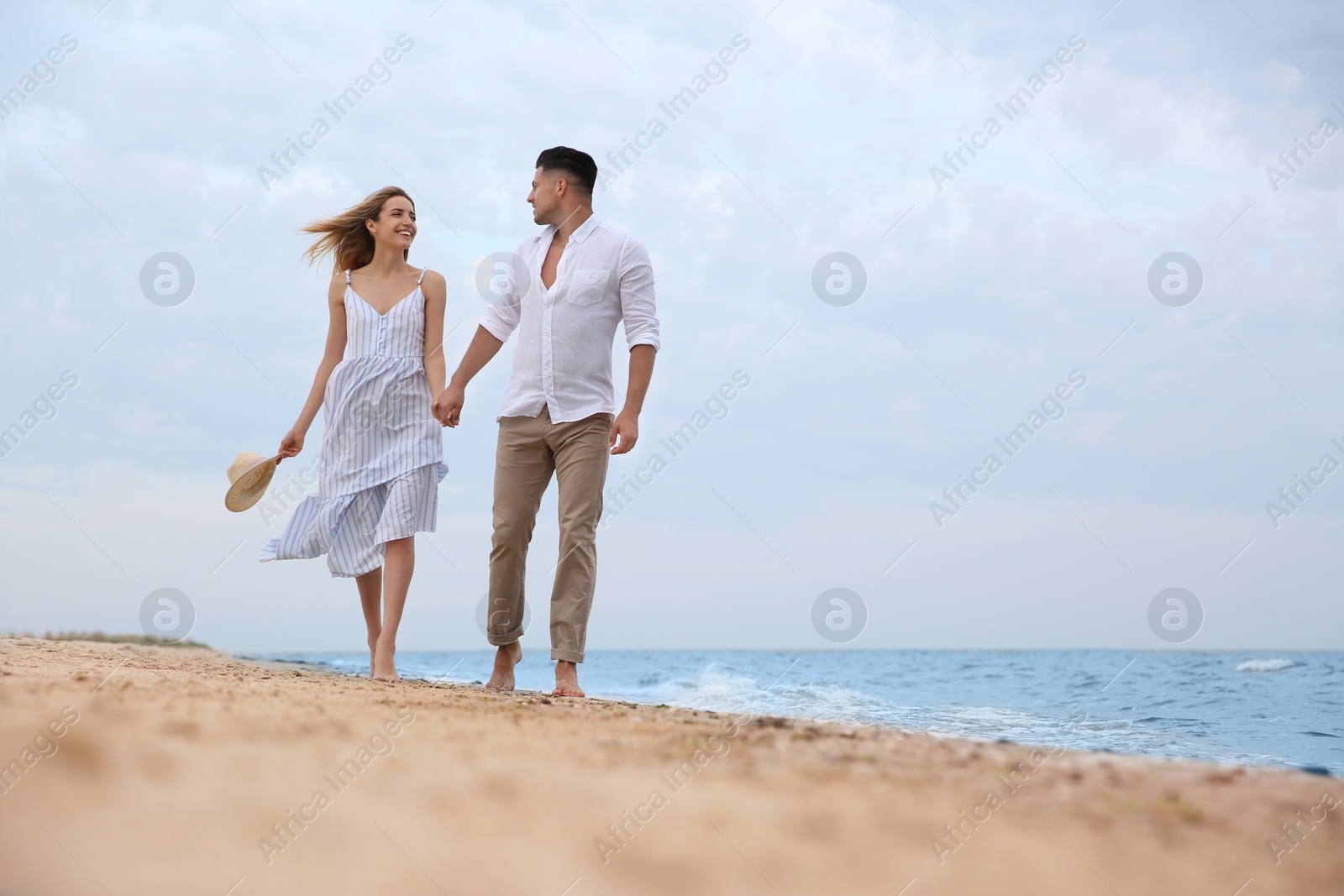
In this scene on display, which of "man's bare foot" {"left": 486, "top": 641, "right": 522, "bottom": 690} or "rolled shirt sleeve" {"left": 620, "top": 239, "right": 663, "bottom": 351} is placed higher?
"rolled shirt sleeve" {"left": 620, "top": 239, "right": 663, "bottom": 351}

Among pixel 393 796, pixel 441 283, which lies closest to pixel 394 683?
pixel 441 283

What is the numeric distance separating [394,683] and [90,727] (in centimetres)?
236

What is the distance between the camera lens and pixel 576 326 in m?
4.60

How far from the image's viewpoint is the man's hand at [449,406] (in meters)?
4.72

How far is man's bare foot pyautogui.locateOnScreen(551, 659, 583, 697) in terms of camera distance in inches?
169

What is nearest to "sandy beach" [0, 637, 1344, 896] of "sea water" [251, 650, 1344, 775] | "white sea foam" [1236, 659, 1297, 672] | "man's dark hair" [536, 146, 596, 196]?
"sea water" [251, 650, 1344, 775]

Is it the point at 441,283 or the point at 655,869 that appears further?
the point at 441,283

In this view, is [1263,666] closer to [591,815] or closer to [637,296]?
[637,296]

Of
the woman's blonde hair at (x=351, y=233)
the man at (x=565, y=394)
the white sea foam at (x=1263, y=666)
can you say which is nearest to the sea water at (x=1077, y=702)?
the white sea foam at (x=1263, y=666)

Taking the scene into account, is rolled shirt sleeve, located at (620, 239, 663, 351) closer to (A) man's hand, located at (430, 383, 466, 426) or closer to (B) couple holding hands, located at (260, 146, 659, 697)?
(B) couple holding hands, located at (260, 146, 659, 697)

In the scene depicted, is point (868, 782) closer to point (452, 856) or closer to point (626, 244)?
point (452, 856)

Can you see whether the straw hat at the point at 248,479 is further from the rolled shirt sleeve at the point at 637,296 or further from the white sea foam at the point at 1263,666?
the white sea foam at the point at 1263,666

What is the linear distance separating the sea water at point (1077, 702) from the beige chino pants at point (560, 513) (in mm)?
1163

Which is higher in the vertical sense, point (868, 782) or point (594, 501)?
point (594, 501)
